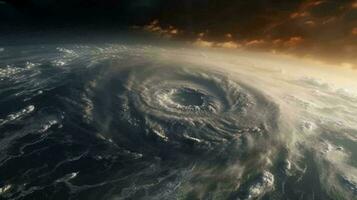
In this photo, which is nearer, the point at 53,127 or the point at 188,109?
the point at 53,127

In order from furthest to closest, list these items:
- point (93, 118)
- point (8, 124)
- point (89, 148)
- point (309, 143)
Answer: point (309, 143) → point (93, 118) → point (8, 124) → point (89, 148)

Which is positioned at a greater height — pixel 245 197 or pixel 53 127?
pixel 245 197

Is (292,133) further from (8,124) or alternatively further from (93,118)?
(8,124)

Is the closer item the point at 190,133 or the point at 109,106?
the point at 190,133

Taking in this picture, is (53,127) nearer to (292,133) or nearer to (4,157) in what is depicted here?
(4,157)

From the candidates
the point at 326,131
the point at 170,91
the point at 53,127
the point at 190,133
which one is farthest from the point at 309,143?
the point at 53,127

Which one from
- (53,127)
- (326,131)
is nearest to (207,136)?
(53,127)

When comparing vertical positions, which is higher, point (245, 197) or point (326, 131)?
point (245, 197)

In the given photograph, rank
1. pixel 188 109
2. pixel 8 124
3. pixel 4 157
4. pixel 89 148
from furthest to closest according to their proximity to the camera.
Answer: pixel 188 109, pixel 8 124, pixel 89 148, pixel 4 157

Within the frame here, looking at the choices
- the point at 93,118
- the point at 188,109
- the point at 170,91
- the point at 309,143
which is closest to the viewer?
the point at 93,118
